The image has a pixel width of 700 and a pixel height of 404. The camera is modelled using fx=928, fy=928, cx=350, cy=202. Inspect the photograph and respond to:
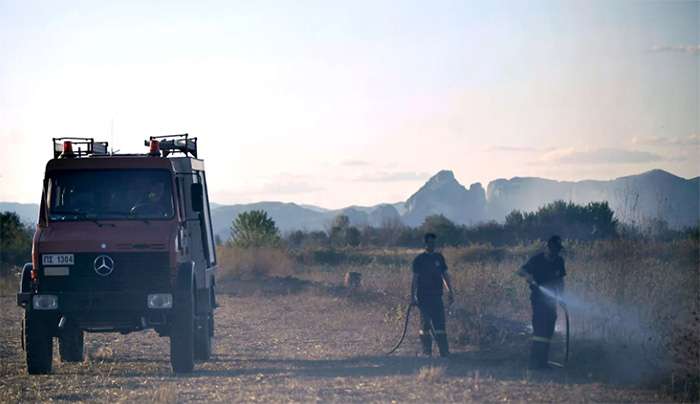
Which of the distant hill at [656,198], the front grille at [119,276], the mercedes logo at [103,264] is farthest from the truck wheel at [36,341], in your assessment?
the distant hill at [656,198]

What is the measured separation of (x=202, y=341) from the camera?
15758 millimetres

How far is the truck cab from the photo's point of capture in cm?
1382

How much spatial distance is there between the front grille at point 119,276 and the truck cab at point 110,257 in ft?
0.05

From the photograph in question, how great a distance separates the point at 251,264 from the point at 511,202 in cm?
7525

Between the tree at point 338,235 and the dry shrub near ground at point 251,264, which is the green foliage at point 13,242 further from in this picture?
the tree at point 338,235

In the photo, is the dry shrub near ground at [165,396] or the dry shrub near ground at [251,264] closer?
the dry shrub near ground at [165,396]

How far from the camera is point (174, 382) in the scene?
1335cm

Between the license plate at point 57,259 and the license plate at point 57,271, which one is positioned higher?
the license plate at point 57,259

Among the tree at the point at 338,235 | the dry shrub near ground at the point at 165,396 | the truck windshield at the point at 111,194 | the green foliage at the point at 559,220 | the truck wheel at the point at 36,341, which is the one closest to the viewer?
the dry shrub near ground at the point at 165,396

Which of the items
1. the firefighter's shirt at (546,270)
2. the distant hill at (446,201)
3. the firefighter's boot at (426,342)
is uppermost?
the distant hill at (446,201)

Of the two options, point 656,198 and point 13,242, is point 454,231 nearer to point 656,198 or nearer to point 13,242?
point 13,242

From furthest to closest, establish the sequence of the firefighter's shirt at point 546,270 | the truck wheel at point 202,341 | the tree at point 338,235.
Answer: the tree at point 338,235
the truck wheel at point 202,341
the firefighter's shirt at point 546,270

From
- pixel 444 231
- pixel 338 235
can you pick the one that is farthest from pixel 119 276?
pixel 338 235

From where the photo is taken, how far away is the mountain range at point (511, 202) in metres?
18.8
